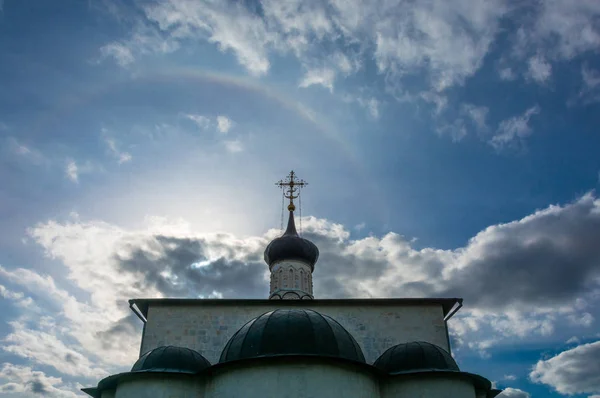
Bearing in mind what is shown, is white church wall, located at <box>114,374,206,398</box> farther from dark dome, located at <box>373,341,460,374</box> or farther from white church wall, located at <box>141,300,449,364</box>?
dark dome, located at <box>373,341,460,374</box>

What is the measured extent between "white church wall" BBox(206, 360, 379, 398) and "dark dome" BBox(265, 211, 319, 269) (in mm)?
9032

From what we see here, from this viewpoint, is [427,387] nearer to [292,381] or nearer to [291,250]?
[292,381]

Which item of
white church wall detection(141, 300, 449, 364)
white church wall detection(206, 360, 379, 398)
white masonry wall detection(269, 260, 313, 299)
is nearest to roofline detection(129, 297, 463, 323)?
white church wall detection(141, 300, 449, 364)

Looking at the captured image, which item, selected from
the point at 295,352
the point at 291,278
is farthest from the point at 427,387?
the point at 291,278

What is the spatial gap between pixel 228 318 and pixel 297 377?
5822 millimetres

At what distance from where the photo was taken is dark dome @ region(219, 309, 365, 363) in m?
10.6

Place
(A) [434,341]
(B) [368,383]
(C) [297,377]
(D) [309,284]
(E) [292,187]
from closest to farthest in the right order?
(C) [297,377], (B) [368,383], (A) [434,341], (D) [309,284], (E) [292,187]

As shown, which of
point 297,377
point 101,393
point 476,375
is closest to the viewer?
point 297,377

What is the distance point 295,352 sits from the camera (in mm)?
10461

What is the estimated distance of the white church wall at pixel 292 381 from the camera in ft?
32.8

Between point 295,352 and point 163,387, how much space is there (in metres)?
3.27

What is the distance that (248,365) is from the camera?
10.4 m

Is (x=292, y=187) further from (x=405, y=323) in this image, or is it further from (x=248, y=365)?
(x=248, y=365)

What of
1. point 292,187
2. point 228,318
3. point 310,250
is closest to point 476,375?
point 228,318
